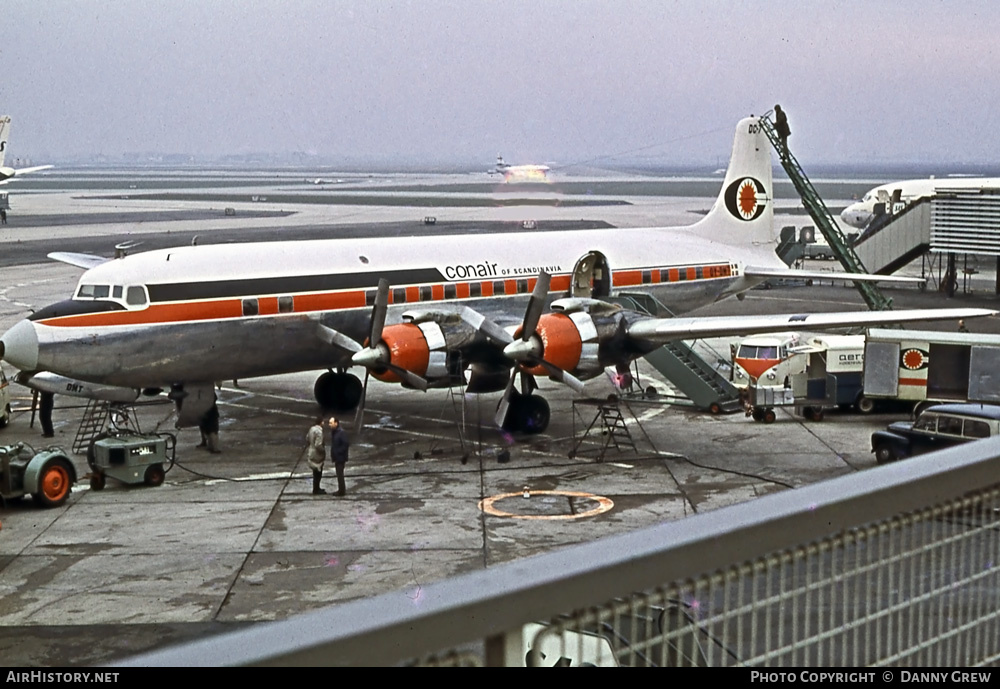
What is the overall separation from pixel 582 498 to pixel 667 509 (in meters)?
1.58

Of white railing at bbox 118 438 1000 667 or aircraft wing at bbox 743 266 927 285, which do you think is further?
aircraft wing at bbox 743 266 927 285

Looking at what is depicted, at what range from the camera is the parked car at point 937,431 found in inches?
856

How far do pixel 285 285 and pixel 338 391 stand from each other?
13.1ft

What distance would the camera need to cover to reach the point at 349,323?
84.2ft

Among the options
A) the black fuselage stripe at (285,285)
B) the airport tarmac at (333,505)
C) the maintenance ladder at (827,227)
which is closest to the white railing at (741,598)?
the airport tarmac at (333,505)

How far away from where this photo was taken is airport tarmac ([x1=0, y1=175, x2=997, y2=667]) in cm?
1556

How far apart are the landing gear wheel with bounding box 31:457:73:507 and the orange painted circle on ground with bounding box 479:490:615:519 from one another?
23.5ft

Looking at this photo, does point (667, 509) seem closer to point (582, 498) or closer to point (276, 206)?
point (582, 498)

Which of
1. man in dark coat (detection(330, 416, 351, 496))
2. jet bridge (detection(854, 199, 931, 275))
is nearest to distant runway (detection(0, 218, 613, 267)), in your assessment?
jet bridge (detection(854, 199, 931, 275))

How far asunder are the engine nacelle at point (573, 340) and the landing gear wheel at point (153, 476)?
740 centimetres

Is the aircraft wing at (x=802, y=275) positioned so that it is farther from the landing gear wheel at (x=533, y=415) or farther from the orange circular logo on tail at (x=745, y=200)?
the landing gear wheel at (x=533, y=415)

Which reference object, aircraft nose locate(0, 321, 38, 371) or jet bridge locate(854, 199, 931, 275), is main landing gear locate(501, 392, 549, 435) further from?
jet bridge locate(854, 199, 931, 275)

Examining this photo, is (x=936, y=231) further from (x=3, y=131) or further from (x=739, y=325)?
(x=3, y=131)

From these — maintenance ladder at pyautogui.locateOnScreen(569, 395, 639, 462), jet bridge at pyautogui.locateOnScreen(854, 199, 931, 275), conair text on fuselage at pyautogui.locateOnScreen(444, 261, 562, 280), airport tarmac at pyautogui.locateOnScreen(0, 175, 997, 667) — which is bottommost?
airport tarmac at pyautogui.locateOnScreen(0, 175, 997, 667)
